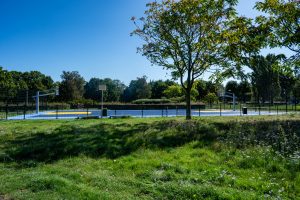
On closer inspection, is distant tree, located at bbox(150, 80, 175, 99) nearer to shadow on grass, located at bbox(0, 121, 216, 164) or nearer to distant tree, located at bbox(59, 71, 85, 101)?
distant tree, located at bbox(59, 71, 85, 101)

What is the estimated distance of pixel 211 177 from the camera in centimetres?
514

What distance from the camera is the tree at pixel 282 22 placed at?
43.2 ft

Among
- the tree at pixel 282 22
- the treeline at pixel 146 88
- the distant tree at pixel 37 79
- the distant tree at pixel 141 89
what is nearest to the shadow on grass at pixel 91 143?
the tree at pixel 282 22

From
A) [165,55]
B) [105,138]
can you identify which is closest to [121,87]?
[165,55]

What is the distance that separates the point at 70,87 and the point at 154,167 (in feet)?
215

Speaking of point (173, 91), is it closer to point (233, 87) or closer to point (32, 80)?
point (233, 87)

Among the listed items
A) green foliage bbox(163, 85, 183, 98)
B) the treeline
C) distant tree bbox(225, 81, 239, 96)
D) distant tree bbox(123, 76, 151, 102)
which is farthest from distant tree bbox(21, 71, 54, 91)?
distant tree bbox(225, 81, 239, 96)

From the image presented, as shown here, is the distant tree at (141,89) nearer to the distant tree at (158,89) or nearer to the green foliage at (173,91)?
the distant tree at (158,89)

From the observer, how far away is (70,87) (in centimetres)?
6831

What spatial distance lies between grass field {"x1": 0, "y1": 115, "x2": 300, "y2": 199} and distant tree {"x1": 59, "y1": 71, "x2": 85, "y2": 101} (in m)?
61.0

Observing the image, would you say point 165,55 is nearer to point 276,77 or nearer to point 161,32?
point 161,32

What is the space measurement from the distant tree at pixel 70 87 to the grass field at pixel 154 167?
60972mm

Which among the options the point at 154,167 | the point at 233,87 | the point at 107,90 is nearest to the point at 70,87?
the point at 107,90

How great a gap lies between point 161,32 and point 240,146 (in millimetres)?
11243
